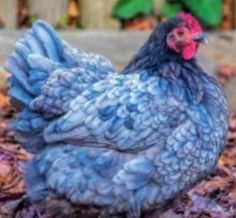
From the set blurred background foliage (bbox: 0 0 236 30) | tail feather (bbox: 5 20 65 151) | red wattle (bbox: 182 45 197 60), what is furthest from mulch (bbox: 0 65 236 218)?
blurred background foliage (bbox: 0 0 236 30)

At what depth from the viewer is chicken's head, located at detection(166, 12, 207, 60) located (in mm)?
4480

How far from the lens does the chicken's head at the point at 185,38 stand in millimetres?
4480

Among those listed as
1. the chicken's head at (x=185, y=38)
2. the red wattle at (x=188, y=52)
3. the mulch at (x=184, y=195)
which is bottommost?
the mulch at (x=184, y=195)

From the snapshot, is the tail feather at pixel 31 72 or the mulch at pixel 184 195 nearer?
the tail feather at pixel 31 72

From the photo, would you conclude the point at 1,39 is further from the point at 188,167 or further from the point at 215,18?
the point at 188,167

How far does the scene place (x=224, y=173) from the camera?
18.6 feet

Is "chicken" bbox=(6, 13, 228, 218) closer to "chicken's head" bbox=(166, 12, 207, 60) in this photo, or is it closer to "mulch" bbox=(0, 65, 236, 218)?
"chicken's head" bbox=(166, 12, 207, 60)

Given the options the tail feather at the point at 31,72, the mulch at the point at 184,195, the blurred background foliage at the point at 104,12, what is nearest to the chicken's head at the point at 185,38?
the tail feather at the point at 31,72

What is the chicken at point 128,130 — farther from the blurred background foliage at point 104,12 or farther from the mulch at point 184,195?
the blurred background foliage at point 104,12

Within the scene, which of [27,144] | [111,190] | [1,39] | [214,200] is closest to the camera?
[111,190]

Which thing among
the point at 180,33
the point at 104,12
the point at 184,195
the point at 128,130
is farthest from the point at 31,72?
the point at 104,12

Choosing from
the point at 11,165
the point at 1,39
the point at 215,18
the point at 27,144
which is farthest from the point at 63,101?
the point at 215,18

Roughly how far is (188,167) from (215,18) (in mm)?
3215

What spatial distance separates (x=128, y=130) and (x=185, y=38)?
458 millimetres
